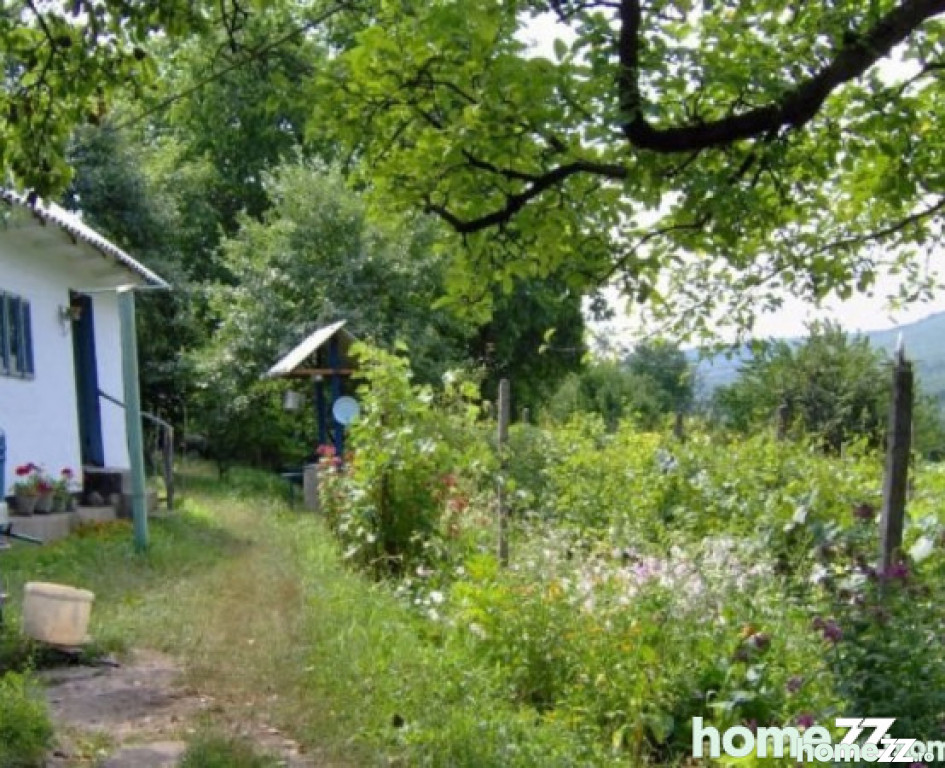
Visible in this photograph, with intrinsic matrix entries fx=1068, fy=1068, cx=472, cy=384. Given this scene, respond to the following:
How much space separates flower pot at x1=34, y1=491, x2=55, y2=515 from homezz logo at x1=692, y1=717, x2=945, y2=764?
27.2 ft

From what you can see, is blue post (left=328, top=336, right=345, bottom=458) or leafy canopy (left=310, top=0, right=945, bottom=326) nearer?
leafy canopy (left=310, top=0, right=945, bottom=326)

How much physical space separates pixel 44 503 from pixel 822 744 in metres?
9.01

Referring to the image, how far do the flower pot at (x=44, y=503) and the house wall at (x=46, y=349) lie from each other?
0.33 m

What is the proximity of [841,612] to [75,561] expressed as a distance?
694 centimetres

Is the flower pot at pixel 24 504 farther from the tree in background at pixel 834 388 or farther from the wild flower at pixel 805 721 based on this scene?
the tree in background at pixel 834 388

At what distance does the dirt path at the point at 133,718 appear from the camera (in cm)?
456

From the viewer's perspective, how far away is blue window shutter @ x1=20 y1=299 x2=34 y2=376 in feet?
37.2

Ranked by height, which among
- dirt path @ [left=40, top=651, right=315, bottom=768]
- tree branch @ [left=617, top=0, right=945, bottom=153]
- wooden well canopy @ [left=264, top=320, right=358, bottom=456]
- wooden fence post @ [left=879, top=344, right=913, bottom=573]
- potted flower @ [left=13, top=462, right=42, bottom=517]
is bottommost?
dirt path @ [left=40, top=651, right=315, bottom=768]

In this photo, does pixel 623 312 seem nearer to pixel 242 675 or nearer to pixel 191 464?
pixel 242 675

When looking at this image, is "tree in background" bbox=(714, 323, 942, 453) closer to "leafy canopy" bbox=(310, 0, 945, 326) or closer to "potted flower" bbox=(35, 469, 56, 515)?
"potted flower" bbox=(35, 469, 56, 515)

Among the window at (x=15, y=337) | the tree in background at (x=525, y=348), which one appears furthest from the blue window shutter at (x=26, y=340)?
the tree in background at (x=525, y=348)

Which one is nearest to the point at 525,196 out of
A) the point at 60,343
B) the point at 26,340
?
the point at 26,340

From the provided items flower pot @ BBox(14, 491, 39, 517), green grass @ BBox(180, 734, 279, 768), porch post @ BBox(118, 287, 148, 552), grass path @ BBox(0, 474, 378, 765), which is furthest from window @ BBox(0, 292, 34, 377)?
green grass @ BBox(180, 734, 279, 768)

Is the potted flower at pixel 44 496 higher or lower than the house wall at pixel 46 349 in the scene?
lower
